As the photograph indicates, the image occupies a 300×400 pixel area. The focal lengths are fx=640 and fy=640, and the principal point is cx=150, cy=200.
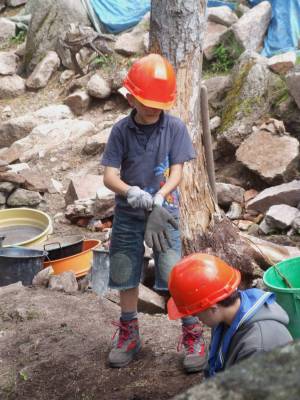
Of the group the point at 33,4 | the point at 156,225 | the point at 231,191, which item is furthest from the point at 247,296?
the point at 33,4

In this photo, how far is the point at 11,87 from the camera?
12.1 m

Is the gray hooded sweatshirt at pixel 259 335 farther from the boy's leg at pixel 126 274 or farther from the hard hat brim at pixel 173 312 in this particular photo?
the boy's leg at pixel 126 274

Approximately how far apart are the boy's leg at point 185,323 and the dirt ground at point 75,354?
9 centimetres

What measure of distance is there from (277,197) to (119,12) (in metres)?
7.52

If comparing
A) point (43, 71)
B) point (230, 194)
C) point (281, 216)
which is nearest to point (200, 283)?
point (281, 216)

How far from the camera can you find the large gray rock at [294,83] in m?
7.16

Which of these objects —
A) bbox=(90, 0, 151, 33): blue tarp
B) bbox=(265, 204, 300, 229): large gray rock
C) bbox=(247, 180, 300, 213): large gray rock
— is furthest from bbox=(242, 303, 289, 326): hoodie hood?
bbox=(90, 0, 151, 33): blue tarp

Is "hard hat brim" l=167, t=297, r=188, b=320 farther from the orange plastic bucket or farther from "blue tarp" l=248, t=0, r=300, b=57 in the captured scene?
"blue tarp" l=248, t=0, r=300, b=57

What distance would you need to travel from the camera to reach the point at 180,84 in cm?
494

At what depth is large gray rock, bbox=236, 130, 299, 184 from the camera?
6.95m

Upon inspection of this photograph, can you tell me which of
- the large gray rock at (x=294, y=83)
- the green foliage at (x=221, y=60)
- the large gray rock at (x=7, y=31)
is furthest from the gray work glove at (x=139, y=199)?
the large gray rock at (x=7, y=31)

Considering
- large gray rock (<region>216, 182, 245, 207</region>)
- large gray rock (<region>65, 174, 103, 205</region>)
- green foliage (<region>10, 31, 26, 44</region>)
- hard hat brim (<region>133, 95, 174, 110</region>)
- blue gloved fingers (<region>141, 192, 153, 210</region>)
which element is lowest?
green foliage (<region>10, 31, 26, 44</region>)

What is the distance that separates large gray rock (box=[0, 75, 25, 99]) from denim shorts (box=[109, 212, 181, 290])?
9.42 meters

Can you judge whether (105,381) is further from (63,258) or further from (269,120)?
(269,120)
